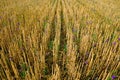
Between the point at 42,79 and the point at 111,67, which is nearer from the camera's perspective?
the point at 42,79

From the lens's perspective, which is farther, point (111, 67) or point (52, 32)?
point (52, 32)

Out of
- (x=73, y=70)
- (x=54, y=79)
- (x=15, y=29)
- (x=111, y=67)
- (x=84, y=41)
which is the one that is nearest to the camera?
Result: (x=54, y=79)

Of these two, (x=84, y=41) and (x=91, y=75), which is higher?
(x=84, y=41)

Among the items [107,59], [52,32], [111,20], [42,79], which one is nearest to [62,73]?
[42,79]

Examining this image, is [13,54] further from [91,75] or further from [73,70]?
[91,75]

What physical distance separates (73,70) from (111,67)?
0.80 m

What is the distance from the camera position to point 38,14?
232 inches

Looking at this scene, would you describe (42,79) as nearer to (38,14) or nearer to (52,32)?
(52,32)

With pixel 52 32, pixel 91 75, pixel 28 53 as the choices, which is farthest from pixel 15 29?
pixel 91 75

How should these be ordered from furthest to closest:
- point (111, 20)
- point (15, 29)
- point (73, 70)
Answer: point (111, 20)
point (15, 29)
point (73, 70)

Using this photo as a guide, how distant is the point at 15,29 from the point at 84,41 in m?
1.78

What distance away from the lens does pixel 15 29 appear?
170 inches

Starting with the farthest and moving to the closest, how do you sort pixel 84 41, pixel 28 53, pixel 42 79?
pixel 84 41 → pixel 28 53 → pixel 42 79

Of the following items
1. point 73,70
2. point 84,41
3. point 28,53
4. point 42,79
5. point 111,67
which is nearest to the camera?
point 73,70
